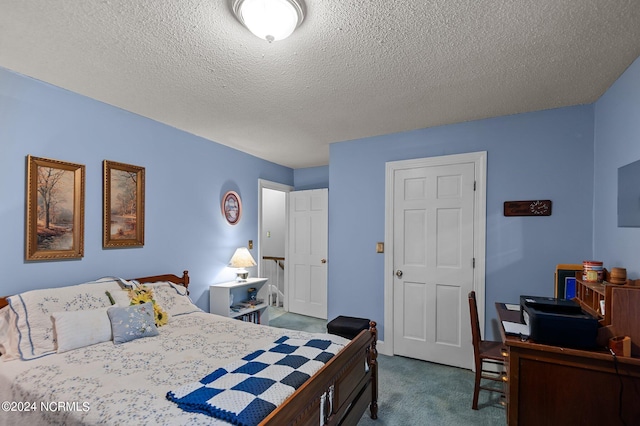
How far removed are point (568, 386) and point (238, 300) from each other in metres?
3.42

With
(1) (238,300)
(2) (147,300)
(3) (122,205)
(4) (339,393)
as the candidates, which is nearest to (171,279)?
(2) (147,300)

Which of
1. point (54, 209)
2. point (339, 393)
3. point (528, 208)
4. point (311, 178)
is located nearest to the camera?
point (339, 393)

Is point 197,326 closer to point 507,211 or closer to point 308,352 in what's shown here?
point 308,352

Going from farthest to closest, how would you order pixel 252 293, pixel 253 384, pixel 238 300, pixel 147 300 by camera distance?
pixel 252 293 → pixel 238 300 → pixel 147 300 → pixel 253 384

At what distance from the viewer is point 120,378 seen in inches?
63.9

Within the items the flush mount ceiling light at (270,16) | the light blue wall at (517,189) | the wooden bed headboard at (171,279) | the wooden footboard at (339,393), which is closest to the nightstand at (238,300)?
the wooden bed headboard at (171,279)

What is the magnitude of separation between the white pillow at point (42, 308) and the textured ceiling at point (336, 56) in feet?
5.17

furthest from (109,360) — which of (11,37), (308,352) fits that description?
(11,37)

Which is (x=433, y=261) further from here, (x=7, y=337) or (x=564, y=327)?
(x=7, y=337)

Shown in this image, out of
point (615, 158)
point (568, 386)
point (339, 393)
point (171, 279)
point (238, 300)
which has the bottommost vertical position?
point (238, 300)

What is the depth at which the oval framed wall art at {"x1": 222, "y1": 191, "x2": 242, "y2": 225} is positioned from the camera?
3951 mm

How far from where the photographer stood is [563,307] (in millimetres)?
1855

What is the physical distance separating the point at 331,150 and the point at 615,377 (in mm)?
3200

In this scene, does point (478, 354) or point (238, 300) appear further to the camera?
point (238, 300)
